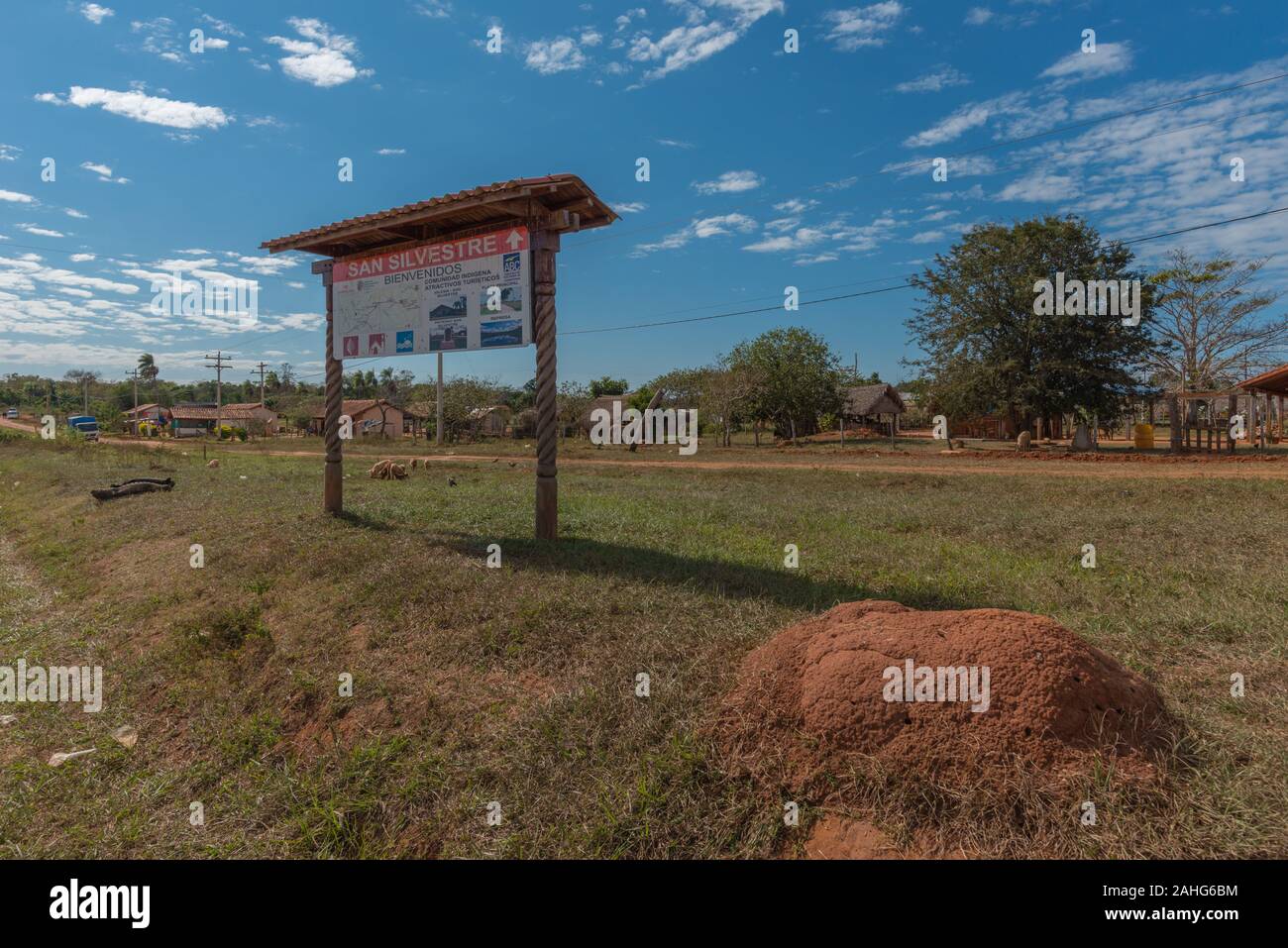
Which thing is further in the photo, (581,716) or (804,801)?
(581,716)

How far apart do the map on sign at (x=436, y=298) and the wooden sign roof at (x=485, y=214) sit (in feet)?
0.88

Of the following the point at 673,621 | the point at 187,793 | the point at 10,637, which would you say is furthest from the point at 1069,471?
the point at 10,637

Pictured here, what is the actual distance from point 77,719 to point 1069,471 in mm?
20315

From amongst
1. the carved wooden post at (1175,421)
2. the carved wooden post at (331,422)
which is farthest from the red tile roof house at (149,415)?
the carved wooden post at (1175,421)

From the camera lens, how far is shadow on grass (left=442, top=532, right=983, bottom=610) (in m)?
5.62

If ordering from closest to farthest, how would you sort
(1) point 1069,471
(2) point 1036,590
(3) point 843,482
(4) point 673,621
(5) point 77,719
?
1. (4) point 673,621
2. (5) point 77,719
3. (2) point 1036,590
4. (3) point 843,482
5. (1) point 1069,471

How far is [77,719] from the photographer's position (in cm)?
537

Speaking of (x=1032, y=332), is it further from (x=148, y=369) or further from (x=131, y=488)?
(x=148, y=369)

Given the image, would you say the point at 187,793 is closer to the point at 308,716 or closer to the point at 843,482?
the point at 308,716

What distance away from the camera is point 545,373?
7863 millimetres

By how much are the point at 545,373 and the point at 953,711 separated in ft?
19.1
